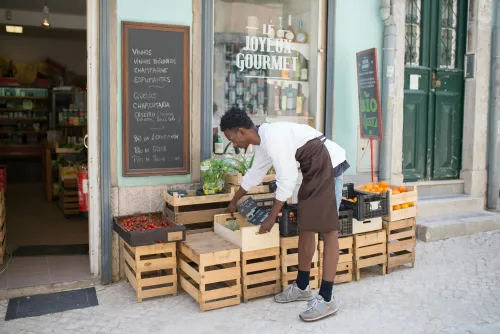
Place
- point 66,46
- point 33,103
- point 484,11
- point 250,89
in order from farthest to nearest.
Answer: point 66,46, point 33,103, point 484,11, point 250,89

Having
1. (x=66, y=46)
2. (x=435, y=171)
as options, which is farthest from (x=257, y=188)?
(x=66, y=46)

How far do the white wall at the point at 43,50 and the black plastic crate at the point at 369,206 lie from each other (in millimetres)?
11669

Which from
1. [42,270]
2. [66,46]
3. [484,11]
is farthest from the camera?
[66,46]

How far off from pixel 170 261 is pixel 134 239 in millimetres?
Answer: 452

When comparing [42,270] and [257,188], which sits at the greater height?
[257,188]

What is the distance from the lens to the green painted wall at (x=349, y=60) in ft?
22.2

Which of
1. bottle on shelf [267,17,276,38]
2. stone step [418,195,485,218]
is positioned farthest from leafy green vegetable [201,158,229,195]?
stone step [418,195,485,218]

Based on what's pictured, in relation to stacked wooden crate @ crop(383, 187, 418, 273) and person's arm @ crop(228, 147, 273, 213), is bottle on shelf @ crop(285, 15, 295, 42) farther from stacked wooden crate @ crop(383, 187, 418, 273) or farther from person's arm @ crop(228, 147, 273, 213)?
person's arm @ crop(228, 147, 273, 213)

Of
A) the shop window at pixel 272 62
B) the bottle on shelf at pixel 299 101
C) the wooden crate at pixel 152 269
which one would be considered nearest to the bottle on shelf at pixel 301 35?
the shop window at pixel 272 62

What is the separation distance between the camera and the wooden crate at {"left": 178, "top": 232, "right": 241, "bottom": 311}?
4559 millimetres

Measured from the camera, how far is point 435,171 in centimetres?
810

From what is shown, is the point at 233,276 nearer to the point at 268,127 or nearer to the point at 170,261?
the point at 170,261

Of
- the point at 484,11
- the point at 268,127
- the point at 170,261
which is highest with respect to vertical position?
the point at 484,11

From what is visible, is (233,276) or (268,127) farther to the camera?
(233,276)
